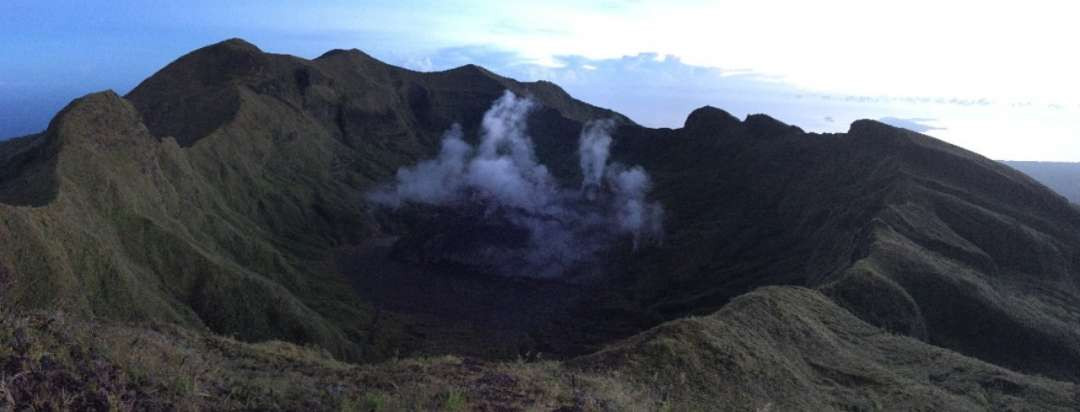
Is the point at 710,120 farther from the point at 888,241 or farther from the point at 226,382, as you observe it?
the point at 226,382

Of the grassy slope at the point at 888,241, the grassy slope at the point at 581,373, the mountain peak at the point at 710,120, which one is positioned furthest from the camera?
A: the mountain peak at the point at 710,120

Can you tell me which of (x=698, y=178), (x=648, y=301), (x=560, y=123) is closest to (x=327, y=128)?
(x=560, y=123)

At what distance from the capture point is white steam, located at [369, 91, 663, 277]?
90.2 m

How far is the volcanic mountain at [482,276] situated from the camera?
1817 centimetres

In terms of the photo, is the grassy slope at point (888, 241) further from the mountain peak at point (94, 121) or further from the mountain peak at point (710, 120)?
the mountain peak at point (94, 121)

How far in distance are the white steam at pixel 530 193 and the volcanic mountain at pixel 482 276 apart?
7.71ft

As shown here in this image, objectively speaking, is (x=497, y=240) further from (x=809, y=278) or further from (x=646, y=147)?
(x=646, y=147)

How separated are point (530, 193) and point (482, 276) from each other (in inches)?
1279

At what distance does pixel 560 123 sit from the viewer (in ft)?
555

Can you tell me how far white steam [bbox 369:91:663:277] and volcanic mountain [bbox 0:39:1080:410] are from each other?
2350 millimetres

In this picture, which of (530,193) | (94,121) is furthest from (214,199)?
(530,193)

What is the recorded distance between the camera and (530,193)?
385ft

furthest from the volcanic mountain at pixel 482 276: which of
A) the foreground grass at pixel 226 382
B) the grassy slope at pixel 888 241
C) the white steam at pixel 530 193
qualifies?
the white steam at pixel 530 193

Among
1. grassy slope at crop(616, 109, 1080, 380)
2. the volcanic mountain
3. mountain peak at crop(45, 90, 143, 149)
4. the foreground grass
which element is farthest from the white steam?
the foreground grass
